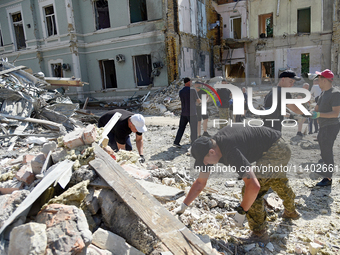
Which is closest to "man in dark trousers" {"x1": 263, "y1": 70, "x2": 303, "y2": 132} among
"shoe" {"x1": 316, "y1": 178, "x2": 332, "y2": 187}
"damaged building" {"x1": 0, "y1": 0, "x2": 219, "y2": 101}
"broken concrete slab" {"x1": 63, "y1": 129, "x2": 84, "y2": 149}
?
"shoe" {"x1": 316, "y1": 178, "x2": 332, "y2": 187}

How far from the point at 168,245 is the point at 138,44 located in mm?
12694

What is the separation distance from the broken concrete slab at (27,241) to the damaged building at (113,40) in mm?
11843

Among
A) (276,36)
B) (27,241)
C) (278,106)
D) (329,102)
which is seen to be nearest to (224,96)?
(278,106)

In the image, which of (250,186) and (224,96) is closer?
(250,186)

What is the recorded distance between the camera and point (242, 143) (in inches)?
96.4

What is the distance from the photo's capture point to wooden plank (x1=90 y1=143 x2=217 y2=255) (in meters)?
2.15

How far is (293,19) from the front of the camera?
1662cm

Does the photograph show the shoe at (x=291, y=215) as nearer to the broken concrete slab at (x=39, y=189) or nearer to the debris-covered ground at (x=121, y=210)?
the debris-covered ground at (x=121, y=210)

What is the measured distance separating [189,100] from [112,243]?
4.31 m

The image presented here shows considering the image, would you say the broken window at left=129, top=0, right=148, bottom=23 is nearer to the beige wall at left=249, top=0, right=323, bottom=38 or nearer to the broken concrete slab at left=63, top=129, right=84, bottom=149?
the beige wall at left=249, top=0, right=323, bottom=38

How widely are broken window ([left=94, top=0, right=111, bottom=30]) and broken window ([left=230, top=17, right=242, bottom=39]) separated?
9.02 m

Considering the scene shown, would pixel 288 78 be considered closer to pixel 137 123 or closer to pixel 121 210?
pixel 137 123

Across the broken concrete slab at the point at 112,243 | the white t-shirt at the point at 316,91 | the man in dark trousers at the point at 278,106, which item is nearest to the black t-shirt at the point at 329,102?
the man in dark trousers at the point at 278,106

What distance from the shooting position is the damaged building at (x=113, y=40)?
1311 cm
